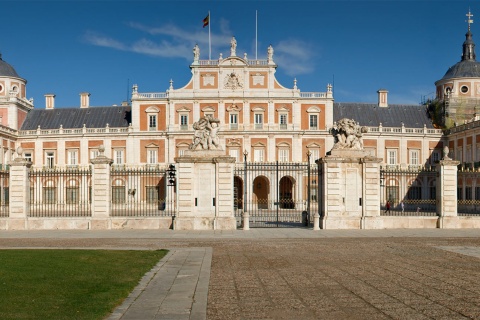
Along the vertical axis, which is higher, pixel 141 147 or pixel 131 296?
pixel 141 147

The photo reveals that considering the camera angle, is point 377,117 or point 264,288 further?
point 377,117

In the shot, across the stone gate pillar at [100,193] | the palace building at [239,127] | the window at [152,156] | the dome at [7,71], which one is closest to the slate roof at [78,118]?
the palace building at [239,127]

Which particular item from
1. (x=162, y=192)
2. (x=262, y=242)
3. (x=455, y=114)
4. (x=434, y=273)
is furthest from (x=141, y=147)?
(x=434, y=273)

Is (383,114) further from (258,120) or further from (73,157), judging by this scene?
(73,157)

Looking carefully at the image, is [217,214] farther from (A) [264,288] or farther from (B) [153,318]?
(B) [153,318]

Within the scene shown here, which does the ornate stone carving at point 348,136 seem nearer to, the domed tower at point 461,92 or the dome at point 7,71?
the domed tower at point 461,92

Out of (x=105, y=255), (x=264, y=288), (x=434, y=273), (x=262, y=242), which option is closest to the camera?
(x=264, y=288)

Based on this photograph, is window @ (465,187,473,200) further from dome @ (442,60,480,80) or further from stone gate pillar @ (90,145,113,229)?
stone gate pillar @ (90,145,113,229)

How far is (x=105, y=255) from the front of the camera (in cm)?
1370

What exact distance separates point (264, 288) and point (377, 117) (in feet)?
169

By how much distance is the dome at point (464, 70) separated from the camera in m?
57.2

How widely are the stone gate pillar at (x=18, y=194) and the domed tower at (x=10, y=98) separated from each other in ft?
117

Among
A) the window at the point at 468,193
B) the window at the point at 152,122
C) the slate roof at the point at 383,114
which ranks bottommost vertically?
the window at the point at 468,193

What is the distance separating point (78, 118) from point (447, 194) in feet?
144
